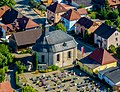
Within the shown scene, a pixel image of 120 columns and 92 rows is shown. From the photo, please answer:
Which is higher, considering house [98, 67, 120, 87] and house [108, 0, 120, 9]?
house [108, 0, 120, 9]

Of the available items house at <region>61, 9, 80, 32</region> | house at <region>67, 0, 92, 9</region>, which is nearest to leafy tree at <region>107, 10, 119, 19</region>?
house at <region>61, 9, 80, 32</region>

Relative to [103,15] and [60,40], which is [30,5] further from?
[60,40]

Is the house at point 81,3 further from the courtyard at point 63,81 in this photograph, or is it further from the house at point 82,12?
the courtyard at point 63,81

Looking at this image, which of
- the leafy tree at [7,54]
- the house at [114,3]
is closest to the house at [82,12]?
the house at [114,3]

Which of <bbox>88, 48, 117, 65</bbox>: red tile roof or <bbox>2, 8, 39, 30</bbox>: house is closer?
<bbox>88, 48, 117, 65</bbox>: red tile roof

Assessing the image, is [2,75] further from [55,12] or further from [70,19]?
[55,12]

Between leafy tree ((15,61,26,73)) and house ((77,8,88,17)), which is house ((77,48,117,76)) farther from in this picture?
house ((77,8,88,17))

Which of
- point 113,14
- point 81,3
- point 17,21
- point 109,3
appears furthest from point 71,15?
point 109,3
